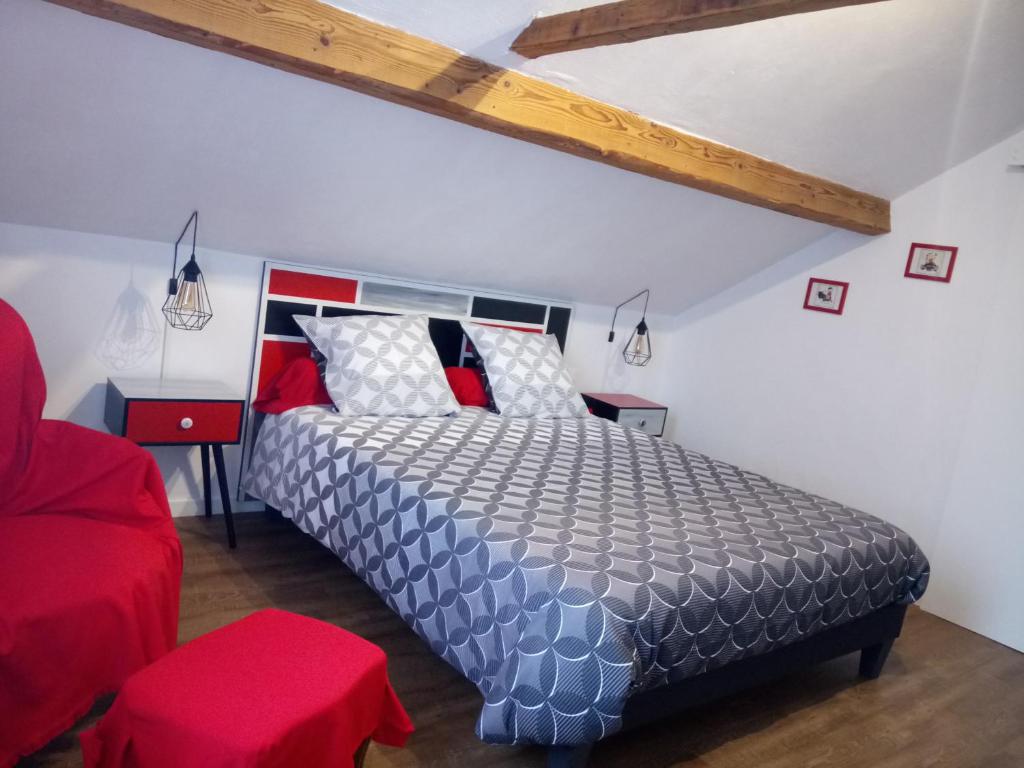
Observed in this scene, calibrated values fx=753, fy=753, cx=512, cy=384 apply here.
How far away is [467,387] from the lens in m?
3.41

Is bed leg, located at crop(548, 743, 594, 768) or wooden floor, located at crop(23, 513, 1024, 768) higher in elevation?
bed leg, located at crop(548, 743, 594, 768)

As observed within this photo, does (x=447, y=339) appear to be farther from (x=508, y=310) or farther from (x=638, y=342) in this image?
(x=638, y=342)

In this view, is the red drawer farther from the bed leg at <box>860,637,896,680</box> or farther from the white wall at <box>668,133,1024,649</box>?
the white wall at <box>668,133,1024,649</box>

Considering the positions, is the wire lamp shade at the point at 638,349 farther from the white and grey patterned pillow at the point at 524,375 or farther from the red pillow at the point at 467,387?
the red pillow at the point at 467,387

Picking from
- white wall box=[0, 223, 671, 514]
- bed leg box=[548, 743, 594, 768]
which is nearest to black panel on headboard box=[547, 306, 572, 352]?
white wall box=[0, 223, 671, 514]

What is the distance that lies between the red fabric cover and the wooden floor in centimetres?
52

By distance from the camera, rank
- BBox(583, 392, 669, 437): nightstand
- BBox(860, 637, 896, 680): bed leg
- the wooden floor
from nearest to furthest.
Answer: the wooden floor → BBox(860, 637, 896, 680): bed leg → BBox(583, 392, 669, 437): nightstand

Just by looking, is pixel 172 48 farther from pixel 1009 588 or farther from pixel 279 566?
pixel 1009 588

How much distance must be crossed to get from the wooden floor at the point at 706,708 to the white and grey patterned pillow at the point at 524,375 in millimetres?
1050

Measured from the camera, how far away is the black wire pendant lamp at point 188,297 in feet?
9.04

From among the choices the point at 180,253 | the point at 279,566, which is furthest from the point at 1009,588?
the point at 180,253

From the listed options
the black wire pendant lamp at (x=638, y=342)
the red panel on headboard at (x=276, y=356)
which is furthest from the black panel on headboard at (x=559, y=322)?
the red panel on headboard at (x=276, y=356)

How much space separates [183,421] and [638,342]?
260 cm

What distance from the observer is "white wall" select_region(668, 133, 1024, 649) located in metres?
3.25
